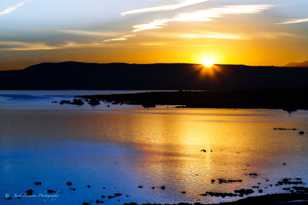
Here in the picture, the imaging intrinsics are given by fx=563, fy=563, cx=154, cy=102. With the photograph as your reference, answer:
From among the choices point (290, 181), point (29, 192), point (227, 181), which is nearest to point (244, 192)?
point (227, 181)

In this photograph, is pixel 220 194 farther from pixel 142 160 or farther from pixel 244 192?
pixel 142 160

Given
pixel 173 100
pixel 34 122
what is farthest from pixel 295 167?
pixel 173 100

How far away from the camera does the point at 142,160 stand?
41.9 metres

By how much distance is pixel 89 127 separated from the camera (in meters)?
72.8

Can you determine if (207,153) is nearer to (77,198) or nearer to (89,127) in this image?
(77,198)

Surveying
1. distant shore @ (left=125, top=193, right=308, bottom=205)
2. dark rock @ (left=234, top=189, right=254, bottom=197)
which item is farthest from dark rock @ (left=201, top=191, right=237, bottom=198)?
distant shore @ (left=125, top=193, right=308, bottom=205)

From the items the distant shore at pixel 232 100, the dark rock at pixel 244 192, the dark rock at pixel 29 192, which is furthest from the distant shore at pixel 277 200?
the distant shore at pixel 232 100

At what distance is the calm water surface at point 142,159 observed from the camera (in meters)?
30.2

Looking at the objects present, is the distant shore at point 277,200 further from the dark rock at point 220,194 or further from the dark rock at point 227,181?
the dark rock at point 227,181

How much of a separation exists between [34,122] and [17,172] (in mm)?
42025

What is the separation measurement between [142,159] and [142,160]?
0.59 metres

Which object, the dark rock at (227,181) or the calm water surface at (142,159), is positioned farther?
the dark rock at (227,181)

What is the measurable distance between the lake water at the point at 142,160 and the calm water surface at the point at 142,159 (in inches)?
1.9

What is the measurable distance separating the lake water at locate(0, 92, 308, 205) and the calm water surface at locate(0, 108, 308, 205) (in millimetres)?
49
